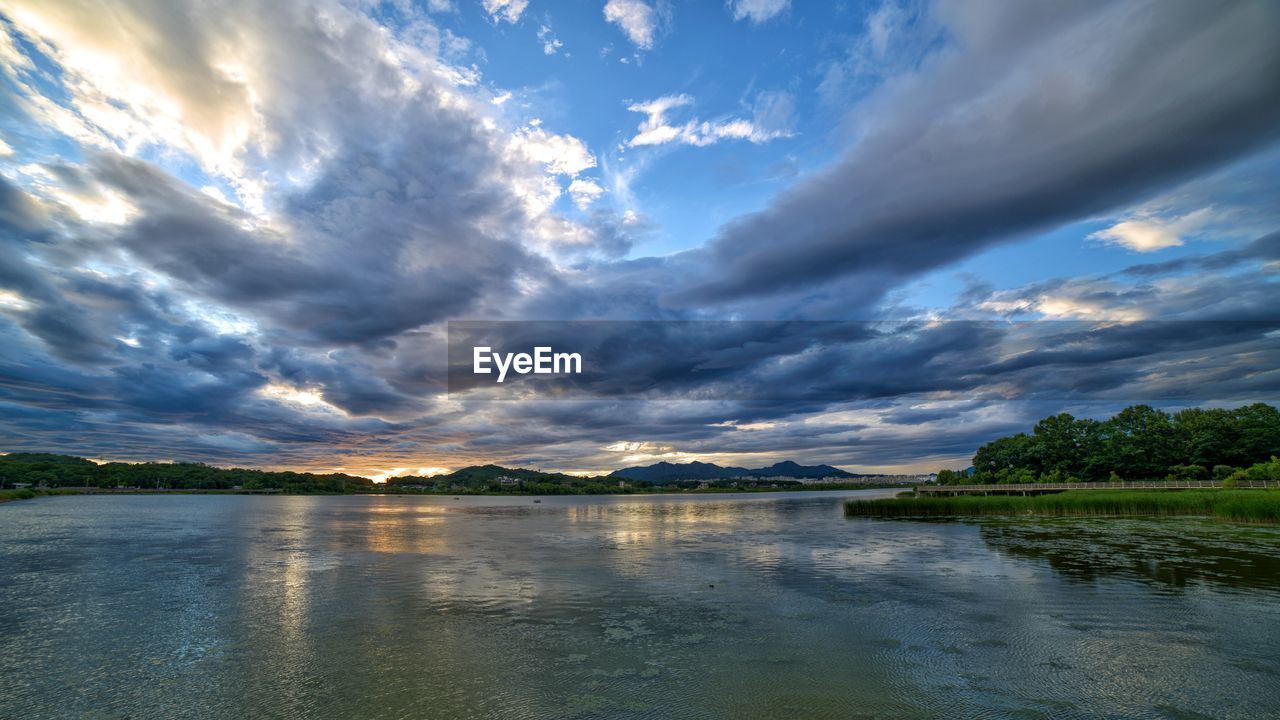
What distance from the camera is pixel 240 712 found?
1195cm

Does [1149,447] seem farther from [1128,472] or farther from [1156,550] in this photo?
[1156,550]

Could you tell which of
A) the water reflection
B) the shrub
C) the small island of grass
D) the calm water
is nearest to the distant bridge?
the small island of grass

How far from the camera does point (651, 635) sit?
17625mm

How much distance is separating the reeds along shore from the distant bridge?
10.2 m

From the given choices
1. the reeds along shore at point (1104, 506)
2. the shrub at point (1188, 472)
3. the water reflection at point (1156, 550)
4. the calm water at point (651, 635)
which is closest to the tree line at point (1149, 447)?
the shrub at point (1188, 472)

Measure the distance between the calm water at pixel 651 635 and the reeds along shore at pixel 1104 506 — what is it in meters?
20.2

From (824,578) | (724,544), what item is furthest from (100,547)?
(824,578)

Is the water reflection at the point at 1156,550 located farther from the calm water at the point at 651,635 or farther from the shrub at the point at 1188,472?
the shrub at the point at 1188,472

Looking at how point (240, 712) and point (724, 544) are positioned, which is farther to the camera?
point (724, 544)

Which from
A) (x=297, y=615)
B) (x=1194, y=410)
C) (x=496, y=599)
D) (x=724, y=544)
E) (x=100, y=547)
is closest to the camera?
(x=297, y=615)

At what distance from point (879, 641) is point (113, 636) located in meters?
23.4

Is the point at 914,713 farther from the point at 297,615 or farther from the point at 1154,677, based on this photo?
the point at 297,615

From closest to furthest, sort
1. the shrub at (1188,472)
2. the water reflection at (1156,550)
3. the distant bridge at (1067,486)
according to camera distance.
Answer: the water reflection at (1156,550)
the distant bridge at (1067,486)
the shrub at (1188,472)

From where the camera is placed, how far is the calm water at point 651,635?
40.6 ft
